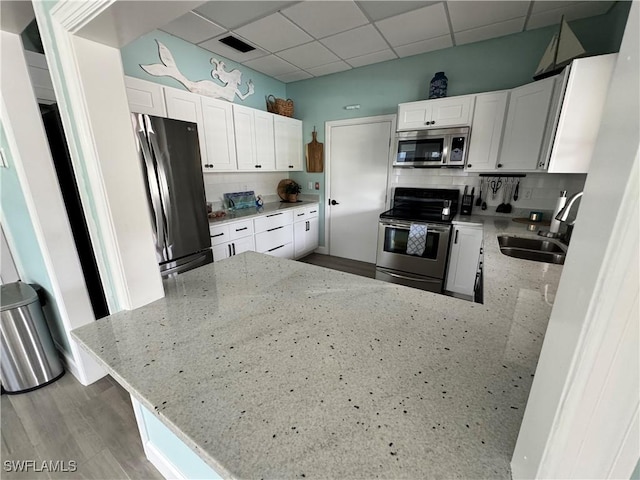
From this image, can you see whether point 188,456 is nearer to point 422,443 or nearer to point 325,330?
point 325,330

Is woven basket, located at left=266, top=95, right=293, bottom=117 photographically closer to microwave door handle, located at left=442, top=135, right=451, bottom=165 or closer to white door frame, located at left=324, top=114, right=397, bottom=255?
white door frame, located at left=324, top=114, right=397, bottom=255

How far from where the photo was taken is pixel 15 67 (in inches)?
52.5

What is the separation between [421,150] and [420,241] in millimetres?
1042

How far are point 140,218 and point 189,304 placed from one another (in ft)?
1.25

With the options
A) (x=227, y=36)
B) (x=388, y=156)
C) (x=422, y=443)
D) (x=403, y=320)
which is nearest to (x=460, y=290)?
(x=388, y=156)

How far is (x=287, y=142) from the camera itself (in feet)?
12.5

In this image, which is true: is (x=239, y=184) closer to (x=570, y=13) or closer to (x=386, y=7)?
(x=386, y=7)

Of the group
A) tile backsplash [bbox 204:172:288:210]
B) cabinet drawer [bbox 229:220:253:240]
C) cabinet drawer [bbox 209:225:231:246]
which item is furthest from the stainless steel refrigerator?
tile backsplash [bbox 204:172:288:210]

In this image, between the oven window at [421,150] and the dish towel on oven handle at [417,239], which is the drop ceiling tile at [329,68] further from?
the dish towel on oven handle at [417,239]

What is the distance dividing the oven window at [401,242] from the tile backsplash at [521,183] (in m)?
0.83

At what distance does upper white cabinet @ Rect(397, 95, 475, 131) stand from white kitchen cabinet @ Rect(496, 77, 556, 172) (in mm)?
382

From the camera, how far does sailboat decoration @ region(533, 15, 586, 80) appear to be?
1.92 m

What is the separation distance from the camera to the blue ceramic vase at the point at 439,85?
2.79 m

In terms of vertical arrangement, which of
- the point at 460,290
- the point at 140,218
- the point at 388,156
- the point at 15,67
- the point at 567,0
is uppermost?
the point at 567,0
